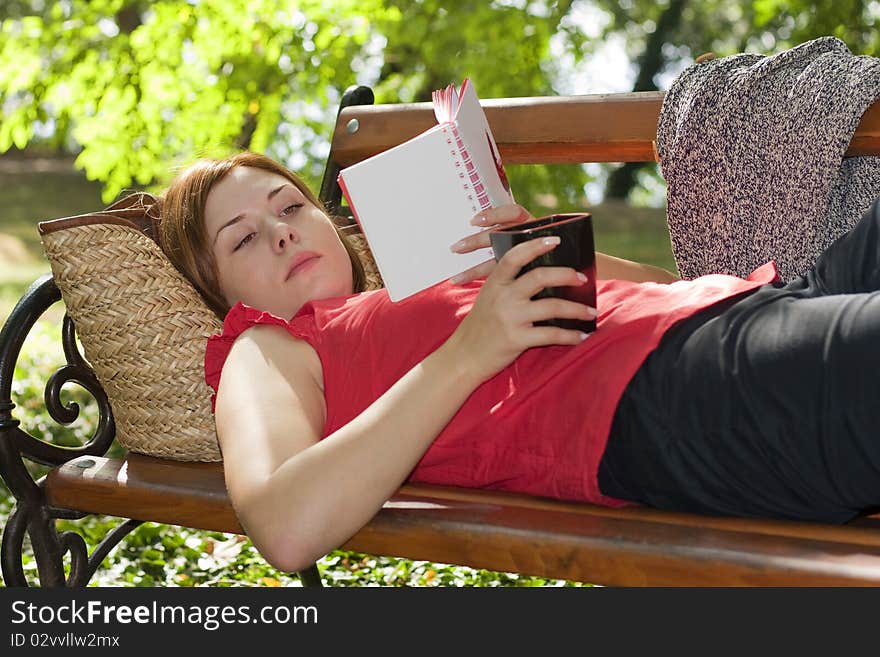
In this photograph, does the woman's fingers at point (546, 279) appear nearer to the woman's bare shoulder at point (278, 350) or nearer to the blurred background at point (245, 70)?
the woman's bare shoulder at point (278, 350)

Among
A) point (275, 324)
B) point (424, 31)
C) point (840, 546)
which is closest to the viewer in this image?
point (840, 546)

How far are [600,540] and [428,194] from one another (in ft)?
2.09

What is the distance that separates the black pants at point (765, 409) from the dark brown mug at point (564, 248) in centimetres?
17

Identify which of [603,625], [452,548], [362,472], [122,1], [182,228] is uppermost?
[122,1]

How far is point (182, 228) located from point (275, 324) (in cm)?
43

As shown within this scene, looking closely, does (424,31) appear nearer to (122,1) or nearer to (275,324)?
(122,1)

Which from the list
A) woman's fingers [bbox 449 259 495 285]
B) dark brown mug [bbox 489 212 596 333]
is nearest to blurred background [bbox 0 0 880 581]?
woman's fingers [bbox 449 259 495 285]

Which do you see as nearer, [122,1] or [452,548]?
[452,548]

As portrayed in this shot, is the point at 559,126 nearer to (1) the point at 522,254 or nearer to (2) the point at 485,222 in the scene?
(2) the point at 485,222

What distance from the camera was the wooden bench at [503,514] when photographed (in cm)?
145

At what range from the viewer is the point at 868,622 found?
1460mm

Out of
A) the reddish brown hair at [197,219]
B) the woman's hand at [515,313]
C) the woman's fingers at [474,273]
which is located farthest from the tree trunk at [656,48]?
the woman's hand at [515,313]

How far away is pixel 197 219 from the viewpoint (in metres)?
2.24

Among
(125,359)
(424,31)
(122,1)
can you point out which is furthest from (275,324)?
(122,1)
